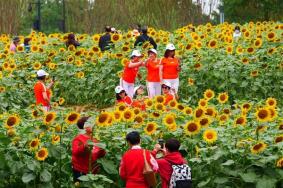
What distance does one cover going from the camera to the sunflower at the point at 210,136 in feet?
25.8

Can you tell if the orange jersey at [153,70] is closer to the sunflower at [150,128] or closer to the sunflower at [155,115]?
the sunflower at [155,115]

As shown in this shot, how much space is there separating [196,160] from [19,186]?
193 centimetres

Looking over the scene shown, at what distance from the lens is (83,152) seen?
7.82 metres

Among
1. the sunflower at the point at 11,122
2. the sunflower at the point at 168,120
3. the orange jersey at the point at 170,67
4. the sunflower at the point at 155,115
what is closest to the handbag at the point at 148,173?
the sunflower at the point at 168,120

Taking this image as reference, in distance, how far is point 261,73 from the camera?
15.1m

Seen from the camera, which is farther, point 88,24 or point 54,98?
point 88,24

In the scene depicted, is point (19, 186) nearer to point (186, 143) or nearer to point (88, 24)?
point (186, 143)

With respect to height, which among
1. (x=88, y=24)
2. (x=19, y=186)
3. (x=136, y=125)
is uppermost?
Result: (x=88, y=24)

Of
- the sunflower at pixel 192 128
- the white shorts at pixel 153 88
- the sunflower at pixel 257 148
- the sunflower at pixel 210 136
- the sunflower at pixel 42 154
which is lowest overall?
the sunflower at pixel 42 154

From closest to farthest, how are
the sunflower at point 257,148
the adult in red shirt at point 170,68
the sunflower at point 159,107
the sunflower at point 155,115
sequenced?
the sunflower at point 257,148 < the sunflower at point 155,115 < the sunflower at point 159,107 < the adult in red shirt at point 170,68

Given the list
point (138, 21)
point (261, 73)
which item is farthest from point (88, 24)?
point (261, 73)

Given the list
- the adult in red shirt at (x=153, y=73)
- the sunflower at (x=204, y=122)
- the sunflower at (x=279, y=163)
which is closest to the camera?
the sunflower at (x=279, y=163)

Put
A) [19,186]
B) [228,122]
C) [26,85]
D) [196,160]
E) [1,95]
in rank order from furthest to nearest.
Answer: [26,85] → [1,95] → [228,122] → [19,186] → [196,160]

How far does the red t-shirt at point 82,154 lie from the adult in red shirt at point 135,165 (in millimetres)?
679
